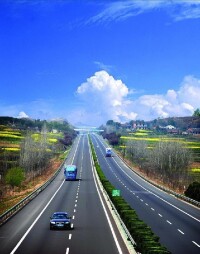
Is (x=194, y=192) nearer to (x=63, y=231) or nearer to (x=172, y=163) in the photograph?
(x=63, y=231)

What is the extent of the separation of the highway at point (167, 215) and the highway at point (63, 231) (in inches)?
154

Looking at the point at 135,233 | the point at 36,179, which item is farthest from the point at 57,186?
the point at 135,233

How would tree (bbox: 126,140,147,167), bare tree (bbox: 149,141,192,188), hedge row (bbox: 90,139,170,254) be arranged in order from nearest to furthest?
hedge row (bbox: 90,139,170,254) → bare tree (bbox: 149,141,192,188) → tree (bbox: 126,140,147,167)

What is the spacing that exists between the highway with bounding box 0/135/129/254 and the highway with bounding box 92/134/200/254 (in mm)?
3904

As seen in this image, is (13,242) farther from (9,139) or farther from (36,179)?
(9,139)

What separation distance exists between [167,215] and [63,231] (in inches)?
654

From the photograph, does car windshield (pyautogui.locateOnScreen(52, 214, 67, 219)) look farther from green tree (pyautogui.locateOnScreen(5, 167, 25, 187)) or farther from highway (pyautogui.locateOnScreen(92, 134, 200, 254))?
green tree (pyautogui.locateOnScreen(5, 167, 25, 187))

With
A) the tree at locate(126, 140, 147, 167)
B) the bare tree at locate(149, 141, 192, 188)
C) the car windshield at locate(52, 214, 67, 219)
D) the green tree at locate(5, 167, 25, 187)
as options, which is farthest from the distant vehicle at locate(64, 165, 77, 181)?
the car windshield at locate(52, 214, 67, 219)

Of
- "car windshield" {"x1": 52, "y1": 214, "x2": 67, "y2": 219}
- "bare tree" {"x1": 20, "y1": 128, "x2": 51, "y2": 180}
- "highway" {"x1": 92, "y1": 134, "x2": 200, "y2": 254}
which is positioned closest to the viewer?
"highway" {"x1": 92, "y1": 134, "x2": 200, "y2": 254}

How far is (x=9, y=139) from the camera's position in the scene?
194 metres

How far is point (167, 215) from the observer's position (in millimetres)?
53156

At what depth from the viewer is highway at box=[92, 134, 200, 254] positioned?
3579 cm

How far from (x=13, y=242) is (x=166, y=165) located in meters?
85.8

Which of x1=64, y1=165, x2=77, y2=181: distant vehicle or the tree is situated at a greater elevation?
the tree
